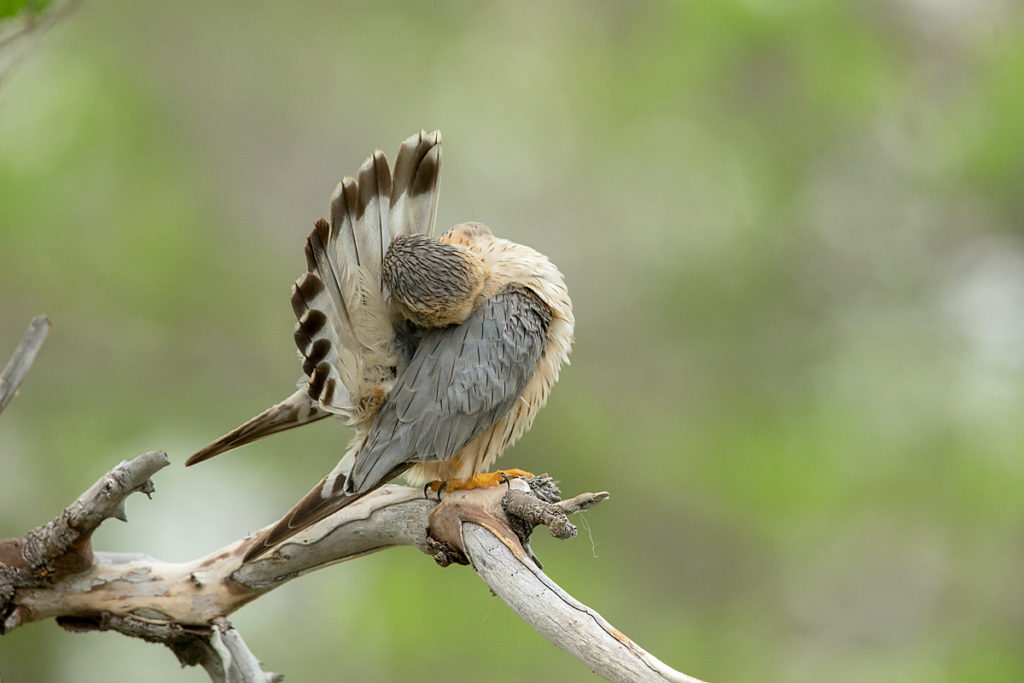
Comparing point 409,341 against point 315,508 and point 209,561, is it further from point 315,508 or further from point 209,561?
point 209,561

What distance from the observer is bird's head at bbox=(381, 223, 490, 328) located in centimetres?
199

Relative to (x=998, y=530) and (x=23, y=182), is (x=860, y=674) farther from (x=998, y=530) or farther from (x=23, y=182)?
(x=23, y=182)

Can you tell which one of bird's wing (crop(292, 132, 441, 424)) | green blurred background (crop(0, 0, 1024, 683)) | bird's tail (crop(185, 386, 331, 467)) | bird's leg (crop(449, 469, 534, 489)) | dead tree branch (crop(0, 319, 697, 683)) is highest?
green blurred background (crop(0, 0, 1024, 683))

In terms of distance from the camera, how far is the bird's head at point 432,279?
1.99 meters

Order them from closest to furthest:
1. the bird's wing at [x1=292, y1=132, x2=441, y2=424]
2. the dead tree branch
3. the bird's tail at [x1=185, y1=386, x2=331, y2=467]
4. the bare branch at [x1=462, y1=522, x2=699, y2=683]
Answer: the bare branch at [x1=462, y1=522, x2=699, y2=683] < the dead tree branch < the bird's wing at [x1=292, y1=132, x2=441, y2=424] < the bird's tail at [x1=185, y1=386, x2=331, y2=467]

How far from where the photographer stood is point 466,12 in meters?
4.57

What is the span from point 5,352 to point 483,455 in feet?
8.41

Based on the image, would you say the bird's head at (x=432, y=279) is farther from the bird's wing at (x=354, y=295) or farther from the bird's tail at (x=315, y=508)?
the bird's tail at (x=315, y=508)

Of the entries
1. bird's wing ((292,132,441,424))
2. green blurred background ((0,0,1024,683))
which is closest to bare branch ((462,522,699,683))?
bird's wing ((292,132,441,424))

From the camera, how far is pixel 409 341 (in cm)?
218

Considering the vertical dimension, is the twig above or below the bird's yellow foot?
below

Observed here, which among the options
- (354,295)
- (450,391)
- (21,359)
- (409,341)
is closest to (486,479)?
(450,391)

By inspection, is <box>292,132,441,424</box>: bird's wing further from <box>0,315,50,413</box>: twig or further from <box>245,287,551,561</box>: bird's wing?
<box>0,315,50,413</box>: twig

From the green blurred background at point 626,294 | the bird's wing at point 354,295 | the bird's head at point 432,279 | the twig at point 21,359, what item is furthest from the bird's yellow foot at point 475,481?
the green blurred background at point 626,294
